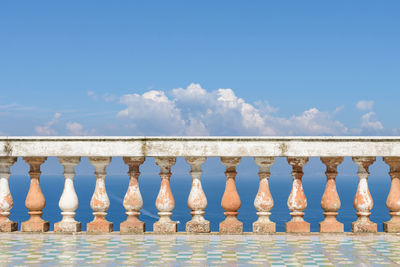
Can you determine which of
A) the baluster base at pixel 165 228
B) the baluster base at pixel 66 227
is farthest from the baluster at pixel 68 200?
the baluster base at pixel 165 228

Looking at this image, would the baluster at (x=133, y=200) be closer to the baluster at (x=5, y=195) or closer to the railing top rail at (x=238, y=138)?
the railing top rail at (x=238, y=138)

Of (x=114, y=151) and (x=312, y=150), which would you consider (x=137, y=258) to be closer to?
(x=114, y=151)

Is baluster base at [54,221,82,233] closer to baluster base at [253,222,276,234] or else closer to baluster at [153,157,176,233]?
baluster at [153,157,176,233]

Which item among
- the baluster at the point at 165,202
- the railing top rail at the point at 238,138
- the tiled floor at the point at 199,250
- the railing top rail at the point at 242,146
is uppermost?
the railing top rail at the point at 238,138

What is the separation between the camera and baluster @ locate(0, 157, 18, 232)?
28.1 ft

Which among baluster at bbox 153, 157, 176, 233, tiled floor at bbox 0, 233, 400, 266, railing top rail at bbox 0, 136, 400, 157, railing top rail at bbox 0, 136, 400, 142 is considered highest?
railing top rail at bbox 0, 136, 400, 142

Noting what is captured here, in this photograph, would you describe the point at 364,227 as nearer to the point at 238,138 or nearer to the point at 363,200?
the point at 363,200

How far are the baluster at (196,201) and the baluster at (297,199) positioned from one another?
1352 millimetres

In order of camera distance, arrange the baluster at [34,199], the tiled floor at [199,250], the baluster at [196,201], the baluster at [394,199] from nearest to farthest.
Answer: the tiled floor at [199,250] < the baluster at [196,201] < the baluster at [394,199] < the baluster at [34,199]

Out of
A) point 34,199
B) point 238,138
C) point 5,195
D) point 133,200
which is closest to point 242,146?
point 238,138

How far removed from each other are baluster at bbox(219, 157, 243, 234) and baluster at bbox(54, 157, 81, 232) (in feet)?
7.81

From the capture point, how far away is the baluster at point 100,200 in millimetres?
8414

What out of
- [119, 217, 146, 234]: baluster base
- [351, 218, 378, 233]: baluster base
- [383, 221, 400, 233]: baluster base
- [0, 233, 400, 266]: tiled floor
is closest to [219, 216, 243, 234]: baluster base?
[0, 233, 400, 266]: tiled floor

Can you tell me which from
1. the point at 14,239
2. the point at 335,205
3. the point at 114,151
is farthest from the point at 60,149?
the point at 335,205
